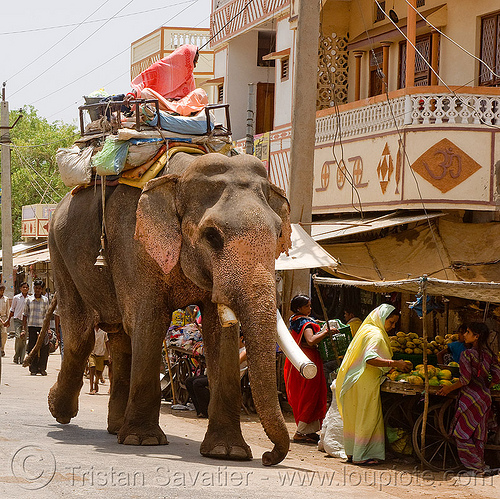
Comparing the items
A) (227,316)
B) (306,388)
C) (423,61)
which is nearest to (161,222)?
(227,316)

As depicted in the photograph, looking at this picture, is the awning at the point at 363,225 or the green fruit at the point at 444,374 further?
the awning at the point at 363,225

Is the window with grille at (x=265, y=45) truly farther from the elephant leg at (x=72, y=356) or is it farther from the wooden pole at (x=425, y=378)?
the wooden pole at (x=425, y=378)

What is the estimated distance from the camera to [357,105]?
676 inches

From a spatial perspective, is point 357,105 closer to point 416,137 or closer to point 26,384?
point 416,137

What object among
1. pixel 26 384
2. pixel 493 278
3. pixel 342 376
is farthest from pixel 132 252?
pixel 26 384

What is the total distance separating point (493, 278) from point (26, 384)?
7.11 metres

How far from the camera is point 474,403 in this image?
9109mm

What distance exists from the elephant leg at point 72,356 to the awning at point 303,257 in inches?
92.9

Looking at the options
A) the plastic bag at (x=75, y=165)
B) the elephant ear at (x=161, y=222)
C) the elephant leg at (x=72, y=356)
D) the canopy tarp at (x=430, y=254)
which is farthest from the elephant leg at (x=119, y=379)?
the canopy tarp at (x=430, y=254)

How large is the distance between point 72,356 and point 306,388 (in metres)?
2.51

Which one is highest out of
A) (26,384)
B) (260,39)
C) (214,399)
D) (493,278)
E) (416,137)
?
(260,39)

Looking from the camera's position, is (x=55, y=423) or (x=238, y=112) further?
(x=238, y=112)

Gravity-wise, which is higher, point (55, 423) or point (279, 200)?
point (279, 200)

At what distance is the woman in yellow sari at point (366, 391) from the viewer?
9445 millimetres
